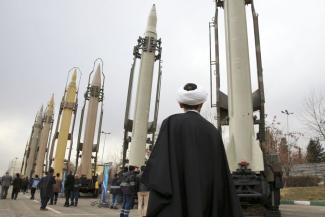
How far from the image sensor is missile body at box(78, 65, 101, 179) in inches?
885

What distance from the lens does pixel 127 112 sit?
59.2 ft

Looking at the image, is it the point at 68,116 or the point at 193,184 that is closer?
the point at 193,184

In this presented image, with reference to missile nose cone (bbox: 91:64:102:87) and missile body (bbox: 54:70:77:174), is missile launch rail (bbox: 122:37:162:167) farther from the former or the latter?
missile body (bbox: 54:70:77:174)

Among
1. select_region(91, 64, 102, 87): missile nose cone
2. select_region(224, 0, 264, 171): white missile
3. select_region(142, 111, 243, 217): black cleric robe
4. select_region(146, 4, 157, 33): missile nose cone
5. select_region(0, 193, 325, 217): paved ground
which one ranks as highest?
select_region(146, 4, 157, 33): missile nose cone

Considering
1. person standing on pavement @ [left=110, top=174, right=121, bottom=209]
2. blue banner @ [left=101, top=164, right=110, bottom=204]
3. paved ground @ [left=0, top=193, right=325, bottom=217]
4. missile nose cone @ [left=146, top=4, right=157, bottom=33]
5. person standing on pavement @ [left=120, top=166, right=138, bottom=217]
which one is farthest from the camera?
missile nose cone @ [left=146, top=4, right=157, bottom=33]

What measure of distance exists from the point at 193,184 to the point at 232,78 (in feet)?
30.7

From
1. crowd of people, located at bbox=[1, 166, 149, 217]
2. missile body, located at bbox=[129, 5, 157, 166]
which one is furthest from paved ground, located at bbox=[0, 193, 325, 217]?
missile body, located at bbox=[129, 5, 157, 166]

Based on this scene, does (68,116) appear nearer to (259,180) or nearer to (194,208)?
(259,180)

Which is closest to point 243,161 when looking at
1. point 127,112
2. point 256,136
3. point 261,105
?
point 256,136

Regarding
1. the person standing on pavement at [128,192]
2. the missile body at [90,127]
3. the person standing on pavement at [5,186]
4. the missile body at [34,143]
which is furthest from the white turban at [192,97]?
the missile body at [34,143]

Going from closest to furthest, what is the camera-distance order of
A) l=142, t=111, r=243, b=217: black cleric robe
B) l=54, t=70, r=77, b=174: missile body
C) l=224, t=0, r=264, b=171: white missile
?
1. l=142, t=111, r=243, b=217: black cleric robe
2. l=224, t=0, r=264, b=171: white missile
3. l=54, t=70, r=77, b=174: missile body

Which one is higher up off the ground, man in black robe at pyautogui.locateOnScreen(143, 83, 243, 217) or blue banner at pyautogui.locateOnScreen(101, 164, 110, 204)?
blue banner at pyautogui.locateOnScreen(101, 164, 110, 204)

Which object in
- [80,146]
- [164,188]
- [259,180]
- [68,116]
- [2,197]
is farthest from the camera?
[68,116]

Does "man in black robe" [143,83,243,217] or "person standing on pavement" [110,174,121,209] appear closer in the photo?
"man in black robe" [143,83,243,217]
